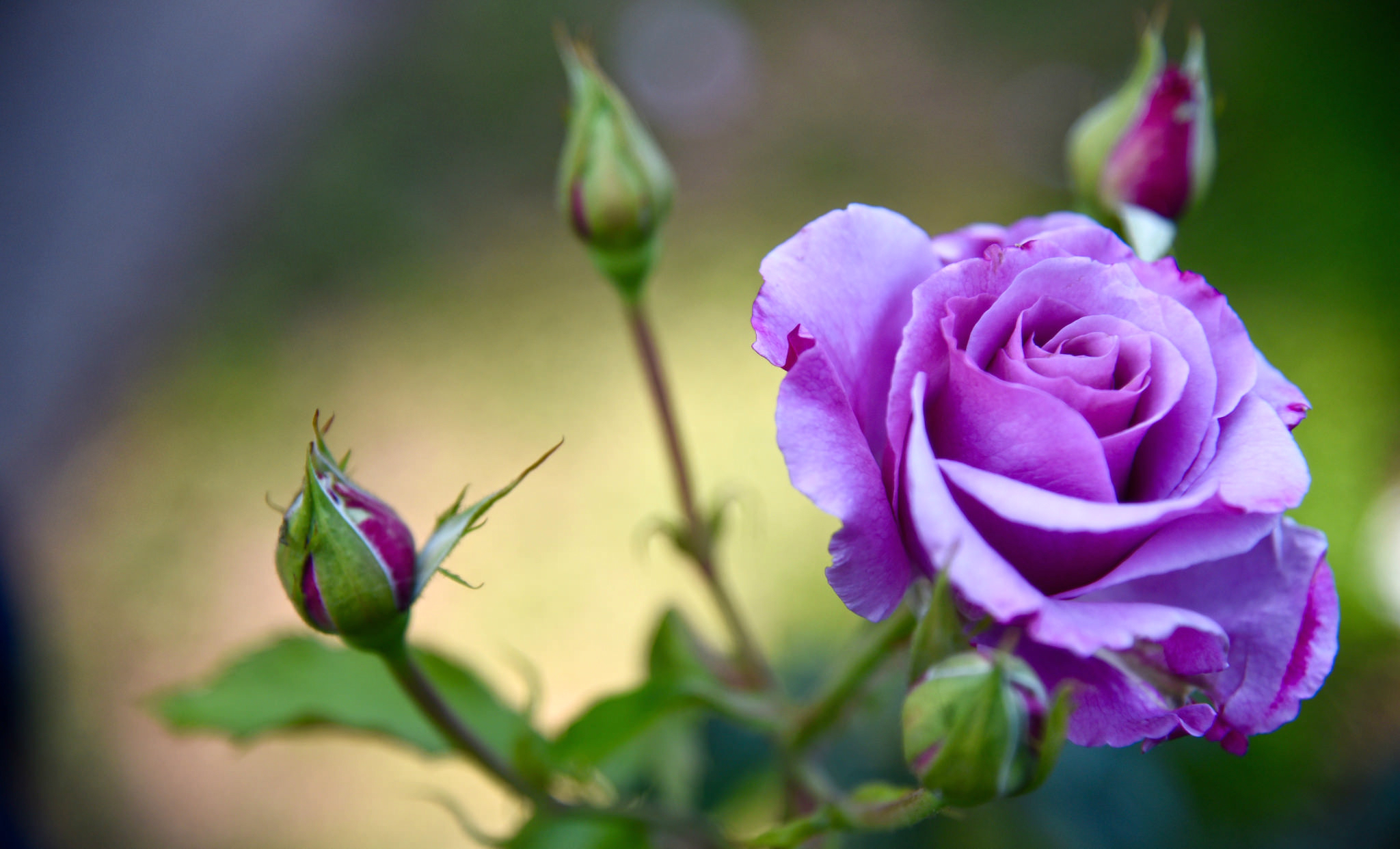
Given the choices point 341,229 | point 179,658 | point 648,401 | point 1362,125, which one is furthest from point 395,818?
point 1362,125

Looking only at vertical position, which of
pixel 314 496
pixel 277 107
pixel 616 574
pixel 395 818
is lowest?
pixel 395 818

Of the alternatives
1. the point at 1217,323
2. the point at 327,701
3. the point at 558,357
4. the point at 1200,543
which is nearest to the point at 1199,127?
the point at 1217,323

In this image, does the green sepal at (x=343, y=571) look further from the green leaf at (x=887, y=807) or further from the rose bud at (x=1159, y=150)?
the rose bud at (x=1159, y=150)

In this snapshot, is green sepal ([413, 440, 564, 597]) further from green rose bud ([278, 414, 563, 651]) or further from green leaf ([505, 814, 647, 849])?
green leaf ([505, 814, 647, 849])

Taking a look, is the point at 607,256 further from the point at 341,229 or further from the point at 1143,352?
the point at 341,229

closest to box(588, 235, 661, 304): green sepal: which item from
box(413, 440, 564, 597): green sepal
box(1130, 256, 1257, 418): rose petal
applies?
box(413, 440, 564, 597): green sepal
